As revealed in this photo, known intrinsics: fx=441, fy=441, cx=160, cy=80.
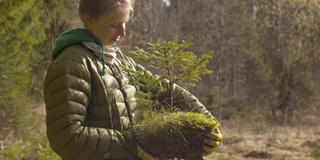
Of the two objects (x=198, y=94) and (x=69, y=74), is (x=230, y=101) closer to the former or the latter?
(x=198, y=94)

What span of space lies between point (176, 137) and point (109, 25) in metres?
0.62

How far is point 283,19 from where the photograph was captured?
16172mm

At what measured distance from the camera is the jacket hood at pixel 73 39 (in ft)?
6.84

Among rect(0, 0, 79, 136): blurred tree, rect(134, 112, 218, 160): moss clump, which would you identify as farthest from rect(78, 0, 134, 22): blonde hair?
rect(0, 0, 79, 136): blurred tree

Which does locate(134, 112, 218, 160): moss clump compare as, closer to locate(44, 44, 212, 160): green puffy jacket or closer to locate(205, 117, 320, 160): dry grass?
locate(44, 44, 212, 160): green puffy jacket

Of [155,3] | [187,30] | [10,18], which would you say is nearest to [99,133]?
[10,18]

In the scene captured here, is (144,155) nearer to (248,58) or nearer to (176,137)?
(176,137)

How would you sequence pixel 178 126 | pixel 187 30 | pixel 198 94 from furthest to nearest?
pixel 187 30 < pixel 198 94 < pixel 178 126

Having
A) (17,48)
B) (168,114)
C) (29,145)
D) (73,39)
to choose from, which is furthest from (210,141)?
(17,48)

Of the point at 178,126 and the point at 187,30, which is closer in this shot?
the point at 178,126

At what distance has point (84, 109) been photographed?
2018 millimetres

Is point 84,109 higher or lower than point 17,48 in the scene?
higher

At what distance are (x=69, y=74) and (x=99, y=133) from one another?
0.30 m

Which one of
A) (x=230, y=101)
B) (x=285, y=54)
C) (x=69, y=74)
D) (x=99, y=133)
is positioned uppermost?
(x=69, y=74)
